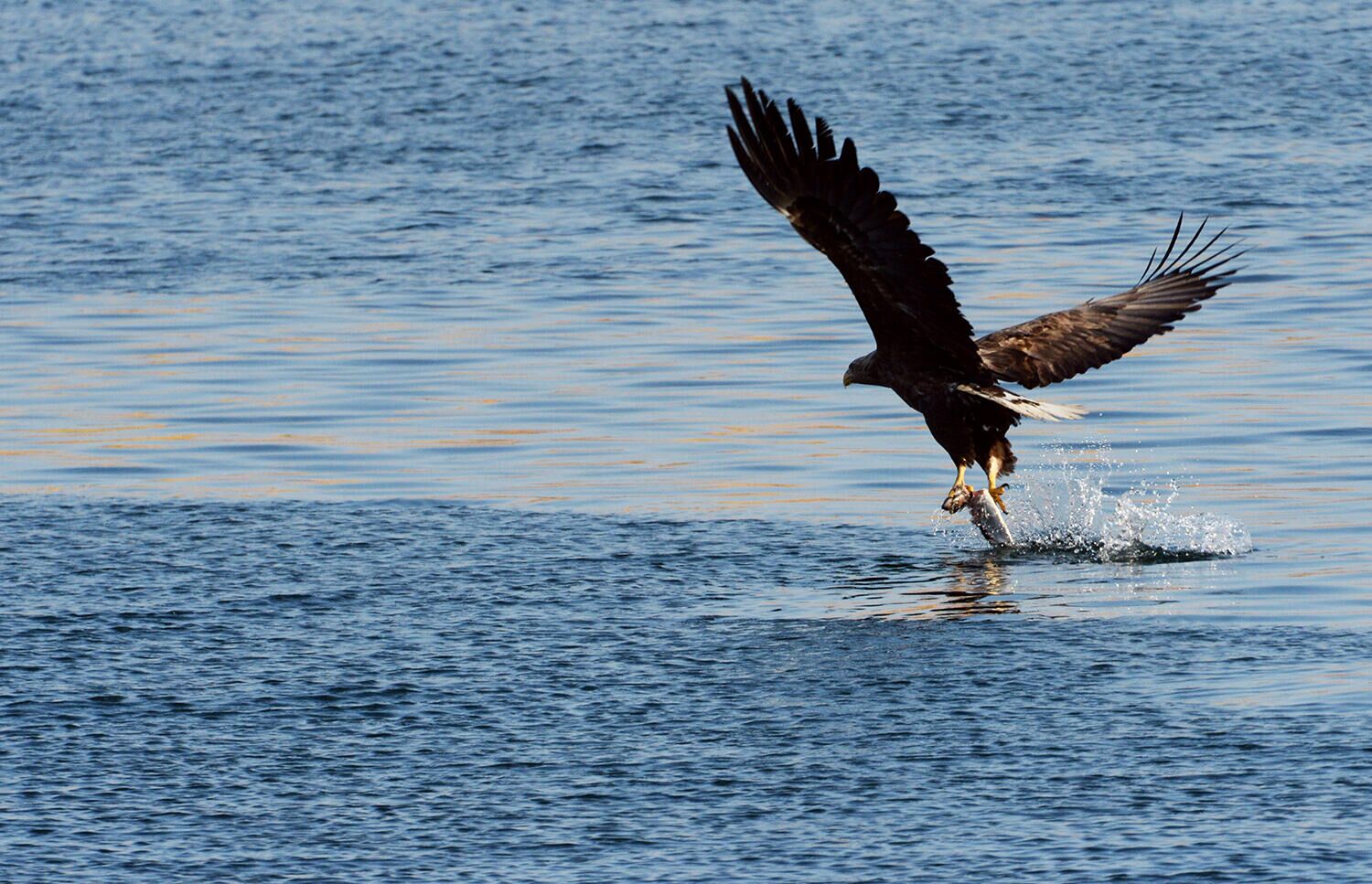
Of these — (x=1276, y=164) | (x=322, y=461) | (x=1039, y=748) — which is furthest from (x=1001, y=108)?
(x=1039, y=748)

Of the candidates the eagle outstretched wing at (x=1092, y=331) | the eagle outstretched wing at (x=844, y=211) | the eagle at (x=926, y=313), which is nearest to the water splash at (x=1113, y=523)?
the eagle at (x=926, y=313)

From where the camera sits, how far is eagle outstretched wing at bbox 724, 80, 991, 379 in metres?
7.96

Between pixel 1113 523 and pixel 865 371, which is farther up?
pixel 865 371

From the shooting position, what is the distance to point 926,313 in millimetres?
8500

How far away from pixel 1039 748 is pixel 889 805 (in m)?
0.54

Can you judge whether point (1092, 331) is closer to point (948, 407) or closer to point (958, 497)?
point (948, 407)

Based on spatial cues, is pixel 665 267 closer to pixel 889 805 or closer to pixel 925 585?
pixel 925 585

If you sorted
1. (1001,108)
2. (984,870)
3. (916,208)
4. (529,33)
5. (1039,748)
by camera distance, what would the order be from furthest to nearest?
(529,33) → (1001,108) → (916,208) → (1039,748) → (984,870)

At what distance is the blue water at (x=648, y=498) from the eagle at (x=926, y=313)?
43 cm

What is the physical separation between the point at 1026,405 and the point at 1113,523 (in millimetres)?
645

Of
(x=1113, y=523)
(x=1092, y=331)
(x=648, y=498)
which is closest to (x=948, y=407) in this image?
(x=1113, y=523)

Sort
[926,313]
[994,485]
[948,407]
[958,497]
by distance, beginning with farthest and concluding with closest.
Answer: [994,485] < [948,407] < [958,497] < [926,313]

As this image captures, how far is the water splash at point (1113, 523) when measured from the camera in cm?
859

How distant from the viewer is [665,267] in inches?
578
